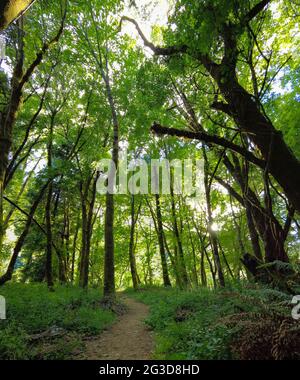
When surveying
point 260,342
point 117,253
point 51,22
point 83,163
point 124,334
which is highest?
point 51,22

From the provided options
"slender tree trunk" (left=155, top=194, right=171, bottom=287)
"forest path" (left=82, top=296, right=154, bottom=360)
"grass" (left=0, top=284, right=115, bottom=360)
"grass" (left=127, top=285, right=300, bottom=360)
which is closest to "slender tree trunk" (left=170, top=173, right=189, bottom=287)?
"slender tree trunk" (left=155, top=194, right=171, bottom=287)

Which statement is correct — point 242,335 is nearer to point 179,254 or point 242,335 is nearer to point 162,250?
point 179,254

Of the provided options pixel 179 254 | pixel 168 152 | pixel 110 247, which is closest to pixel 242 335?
pixel 110 247

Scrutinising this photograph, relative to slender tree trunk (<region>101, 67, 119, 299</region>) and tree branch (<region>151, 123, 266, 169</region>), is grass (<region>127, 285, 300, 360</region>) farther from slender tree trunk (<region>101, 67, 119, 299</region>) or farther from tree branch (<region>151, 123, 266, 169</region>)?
slender tree trunk (<region>101, 67, 119, 299</region>)

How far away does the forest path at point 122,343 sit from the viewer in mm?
4730

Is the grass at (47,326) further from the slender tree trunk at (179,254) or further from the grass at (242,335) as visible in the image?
the slender tree trunk at (179,254)

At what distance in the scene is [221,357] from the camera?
3516 millimetres

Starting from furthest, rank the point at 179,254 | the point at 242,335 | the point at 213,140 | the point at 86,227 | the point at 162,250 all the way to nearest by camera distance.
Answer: the point at 162,250 < the point at 179,254 < the point at 86,227 < the point at 213,140 < the point at 242,335

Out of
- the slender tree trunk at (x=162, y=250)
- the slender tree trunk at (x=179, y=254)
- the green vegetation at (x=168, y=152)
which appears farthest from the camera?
the slender tree trunk at (x=162, y=250)

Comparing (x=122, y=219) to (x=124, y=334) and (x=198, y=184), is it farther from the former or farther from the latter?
(x=124, y=334)

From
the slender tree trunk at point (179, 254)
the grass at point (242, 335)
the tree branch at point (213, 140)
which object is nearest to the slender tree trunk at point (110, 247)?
the grass at point (242, 335)

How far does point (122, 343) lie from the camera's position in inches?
222

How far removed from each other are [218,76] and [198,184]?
46.6ft

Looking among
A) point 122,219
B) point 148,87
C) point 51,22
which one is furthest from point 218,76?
point 122,219
